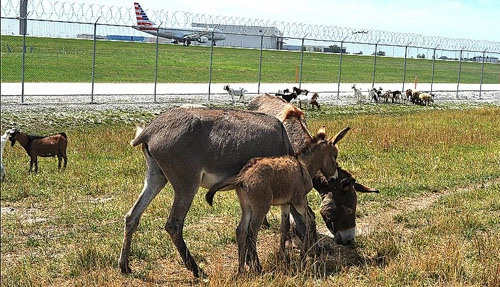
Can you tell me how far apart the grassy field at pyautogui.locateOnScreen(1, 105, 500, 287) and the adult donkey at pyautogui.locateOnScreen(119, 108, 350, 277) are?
589 mm

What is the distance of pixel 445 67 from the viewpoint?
86125 mm

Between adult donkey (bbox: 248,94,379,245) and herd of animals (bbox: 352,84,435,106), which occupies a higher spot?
herd of animals (bbox: 352,84,435,106)

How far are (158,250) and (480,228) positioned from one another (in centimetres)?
466

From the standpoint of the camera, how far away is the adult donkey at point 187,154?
6781mm

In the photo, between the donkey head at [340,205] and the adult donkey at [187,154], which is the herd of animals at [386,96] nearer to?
the donkey head at [340,205]

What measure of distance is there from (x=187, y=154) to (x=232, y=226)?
2.55 metres

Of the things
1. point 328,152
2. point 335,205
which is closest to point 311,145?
point 328,152

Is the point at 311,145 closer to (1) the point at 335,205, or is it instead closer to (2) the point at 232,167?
(1) the point at 335,205

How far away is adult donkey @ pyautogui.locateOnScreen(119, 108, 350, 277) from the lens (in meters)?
6.78

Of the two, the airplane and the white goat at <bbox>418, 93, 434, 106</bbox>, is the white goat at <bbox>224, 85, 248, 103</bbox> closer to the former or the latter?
the airplane

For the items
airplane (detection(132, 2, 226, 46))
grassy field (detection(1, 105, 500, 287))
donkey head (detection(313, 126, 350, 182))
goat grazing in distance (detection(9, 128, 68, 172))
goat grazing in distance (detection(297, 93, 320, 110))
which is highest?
airplane (detection(132, 2, 226, 46))

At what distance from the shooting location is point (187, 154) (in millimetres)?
6793

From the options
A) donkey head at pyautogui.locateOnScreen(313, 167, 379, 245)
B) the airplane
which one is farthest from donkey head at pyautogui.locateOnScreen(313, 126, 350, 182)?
the airplane

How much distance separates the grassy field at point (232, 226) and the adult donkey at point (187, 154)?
589 mm
